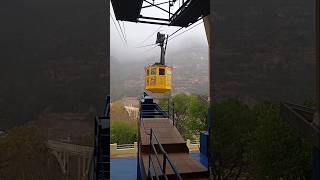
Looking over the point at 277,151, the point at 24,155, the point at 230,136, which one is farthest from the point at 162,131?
the point at 24,155

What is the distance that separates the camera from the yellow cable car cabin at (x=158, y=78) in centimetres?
1894

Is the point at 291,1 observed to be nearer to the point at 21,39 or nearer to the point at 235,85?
the point at 235,85

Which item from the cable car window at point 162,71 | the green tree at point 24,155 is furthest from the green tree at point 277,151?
the cable car window at point 162,71

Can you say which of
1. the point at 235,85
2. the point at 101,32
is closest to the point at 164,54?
the point at 235,85

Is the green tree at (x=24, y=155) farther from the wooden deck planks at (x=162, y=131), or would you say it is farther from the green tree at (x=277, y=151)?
the green tree at (x=277, y=151)

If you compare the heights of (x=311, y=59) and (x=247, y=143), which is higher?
(x=311, y=59)

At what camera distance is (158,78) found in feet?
62.2

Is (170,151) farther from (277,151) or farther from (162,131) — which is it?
(277,151)

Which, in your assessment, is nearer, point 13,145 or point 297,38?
point 13,145

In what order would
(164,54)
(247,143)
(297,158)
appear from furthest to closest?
(164,54), (247,143), (297,158)

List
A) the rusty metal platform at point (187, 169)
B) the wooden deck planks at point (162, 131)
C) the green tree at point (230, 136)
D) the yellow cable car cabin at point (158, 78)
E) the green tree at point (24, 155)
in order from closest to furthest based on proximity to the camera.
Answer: the rusty metal platform at point (187, 169) < the wooden deck planks at point (162, 131) < the green tree at point (24, 155) < the green tree at point (230, 136) < the yellow cable car cabin at point (158, 78)

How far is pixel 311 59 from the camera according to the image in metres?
8.87

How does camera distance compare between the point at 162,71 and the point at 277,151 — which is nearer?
the point at 277,151

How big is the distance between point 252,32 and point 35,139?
7.05 metres
